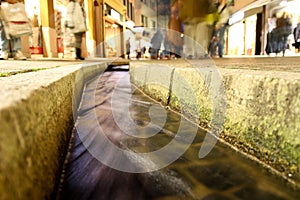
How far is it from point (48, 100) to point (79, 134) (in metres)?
0.77

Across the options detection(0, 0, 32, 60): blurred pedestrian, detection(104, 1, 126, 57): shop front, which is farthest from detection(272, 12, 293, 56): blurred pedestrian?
detection(104, 1, 126, 57): shop front

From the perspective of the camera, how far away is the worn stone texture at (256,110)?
976mm

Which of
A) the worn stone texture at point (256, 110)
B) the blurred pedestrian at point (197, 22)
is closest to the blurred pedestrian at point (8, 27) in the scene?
the blurred pedestrian at point (197, 22)

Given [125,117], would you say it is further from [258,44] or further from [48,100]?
[258,44]

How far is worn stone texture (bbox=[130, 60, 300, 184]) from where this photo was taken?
3.20 ft

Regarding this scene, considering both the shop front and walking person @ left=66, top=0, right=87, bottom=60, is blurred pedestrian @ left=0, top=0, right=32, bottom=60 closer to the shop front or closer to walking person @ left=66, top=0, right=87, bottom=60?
walking person @ left=66, top=0, right=87, bottom=60

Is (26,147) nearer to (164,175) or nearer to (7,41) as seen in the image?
(164,175)

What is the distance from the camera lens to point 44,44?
29.4 feet

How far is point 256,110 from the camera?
117 cm

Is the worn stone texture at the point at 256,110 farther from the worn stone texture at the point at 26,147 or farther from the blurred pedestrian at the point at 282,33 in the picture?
the blurred pedestrian at the point at 282,33

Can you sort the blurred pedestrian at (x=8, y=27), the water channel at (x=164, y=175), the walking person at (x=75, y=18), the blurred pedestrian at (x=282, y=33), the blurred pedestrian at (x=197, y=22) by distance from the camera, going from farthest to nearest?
the blurred pedestrian at (x=282, y=33), the walking person at (x=75, y=18), the blurred pedestrian at (x=8, y=27), the blurred pedestrian at (x=197, y=22), the water channel at (x=164, y=175)

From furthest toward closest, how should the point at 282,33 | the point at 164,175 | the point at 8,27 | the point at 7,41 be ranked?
the point at 282,33 → the point at 7,41 → the point at 8,27 → the point at 164,175

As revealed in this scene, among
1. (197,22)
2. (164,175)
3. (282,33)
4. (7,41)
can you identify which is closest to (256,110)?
(164,175)

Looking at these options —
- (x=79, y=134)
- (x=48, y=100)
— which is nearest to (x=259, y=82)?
(x=48, y=100)
